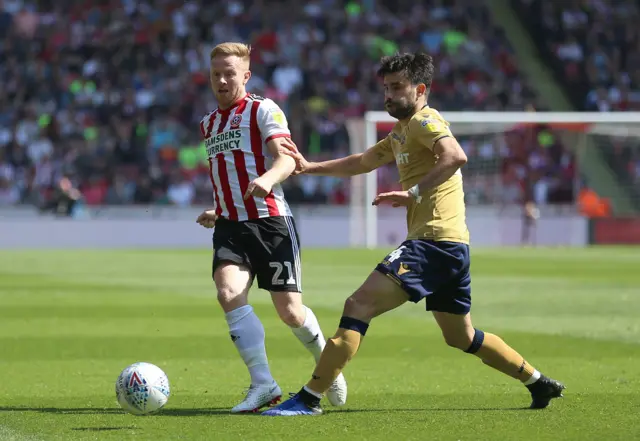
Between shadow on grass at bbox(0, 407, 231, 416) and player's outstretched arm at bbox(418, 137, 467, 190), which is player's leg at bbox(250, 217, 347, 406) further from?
player's outstretched arm at bbox(418, 137, 467, 190)

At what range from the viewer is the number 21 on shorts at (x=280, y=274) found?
6691mm

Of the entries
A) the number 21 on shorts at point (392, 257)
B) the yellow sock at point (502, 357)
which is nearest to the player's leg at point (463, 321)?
the yellow sock at point (502, 357)

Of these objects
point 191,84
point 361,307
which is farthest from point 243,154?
point 191,84

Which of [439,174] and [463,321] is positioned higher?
[439,174]

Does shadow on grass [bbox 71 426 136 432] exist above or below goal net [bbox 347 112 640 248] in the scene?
above

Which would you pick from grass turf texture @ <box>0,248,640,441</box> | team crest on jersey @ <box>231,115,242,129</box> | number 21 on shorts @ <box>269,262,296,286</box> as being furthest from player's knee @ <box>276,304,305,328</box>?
team crest on jersey @ <box>231,115,242,129</box>

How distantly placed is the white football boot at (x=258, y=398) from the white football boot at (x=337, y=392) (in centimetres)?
30

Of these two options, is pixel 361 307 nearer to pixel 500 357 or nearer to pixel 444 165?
pixel 444 165

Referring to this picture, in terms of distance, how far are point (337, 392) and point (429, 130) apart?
1.58 m

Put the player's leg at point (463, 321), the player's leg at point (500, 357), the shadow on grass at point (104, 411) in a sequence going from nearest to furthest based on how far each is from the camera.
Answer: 1. the player's leg at point (463, 321)
2. the shadow on grass at point (104, 411)
3. the player's leg at point (500, 357)

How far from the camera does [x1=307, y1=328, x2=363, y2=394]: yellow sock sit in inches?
242

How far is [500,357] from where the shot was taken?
6695 mm

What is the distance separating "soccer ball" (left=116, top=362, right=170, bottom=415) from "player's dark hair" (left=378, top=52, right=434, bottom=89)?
2.05 metres

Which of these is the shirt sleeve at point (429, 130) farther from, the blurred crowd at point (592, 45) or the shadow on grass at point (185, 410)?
the blurred crowd at point (592, 45)
